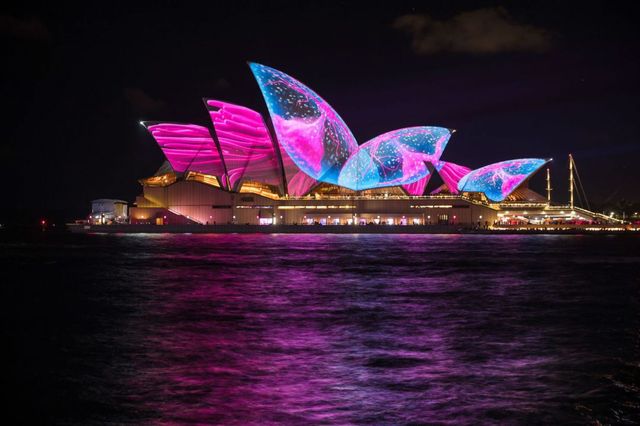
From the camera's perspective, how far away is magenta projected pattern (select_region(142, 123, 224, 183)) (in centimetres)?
7194

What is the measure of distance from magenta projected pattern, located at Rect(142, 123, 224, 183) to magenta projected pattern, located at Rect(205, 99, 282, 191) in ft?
9.64

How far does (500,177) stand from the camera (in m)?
76.6

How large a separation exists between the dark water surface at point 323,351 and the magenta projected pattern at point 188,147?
52672 millimetres

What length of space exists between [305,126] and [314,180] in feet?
40.9

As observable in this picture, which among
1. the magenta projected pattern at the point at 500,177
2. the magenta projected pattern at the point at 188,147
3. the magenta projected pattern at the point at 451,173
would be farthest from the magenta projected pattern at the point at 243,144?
the magenta projected pattern at the point at 500,177

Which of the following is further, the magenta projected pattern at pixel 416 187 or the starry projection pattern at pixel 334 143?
the magenta projected pattern at pixel 416 187

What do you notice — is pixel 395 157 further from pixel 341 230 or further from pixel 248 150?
pixel 248 150

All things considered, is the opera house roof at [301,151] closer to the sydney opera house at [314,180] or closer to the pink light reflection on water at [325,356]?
the sydney opera house at [314,180]

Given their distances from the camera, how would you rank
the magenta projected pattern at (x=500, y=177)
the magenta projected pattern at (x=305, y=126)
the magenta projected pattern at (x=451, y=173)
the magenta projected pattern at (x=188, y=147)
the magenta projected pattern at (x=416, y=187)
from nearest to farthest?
the magenta projected pattern at (x=305, y=126) → the magenta projected pattern at (x=188, y=147) → the magenta projected pattern at (x=500, y=177) → the magenta projected pattern at (x=416, y=187) → the magenta projected pattern at (x=451, y=173)

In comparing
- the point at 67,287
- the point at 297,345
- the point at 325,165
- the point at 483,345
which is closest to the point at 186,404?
the point at 297,345

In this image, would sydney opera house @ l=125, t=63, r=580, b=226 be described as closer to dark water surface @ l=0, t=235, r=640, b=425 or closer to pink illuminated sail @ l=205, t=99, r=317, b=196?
pink illuminated sail @ l=205, t=99, r=317, b=196

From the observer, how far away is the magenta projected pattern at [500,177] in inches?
3000

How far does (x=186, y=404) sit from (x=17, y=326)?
669cm

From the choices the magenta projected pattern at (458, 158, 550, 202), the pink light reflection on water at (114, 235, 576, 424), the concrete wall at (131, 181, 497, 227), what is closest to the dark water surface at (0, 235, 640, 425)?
the pink light reflection on water at (114, 235, 576, 424)
